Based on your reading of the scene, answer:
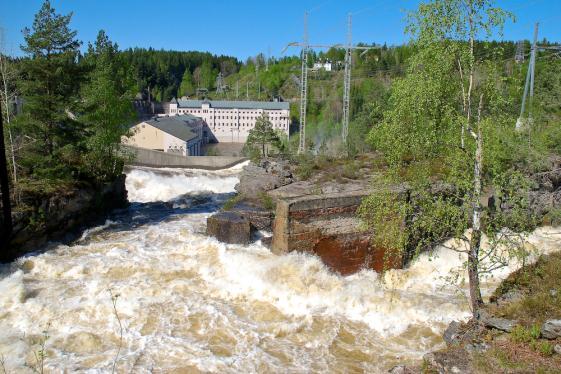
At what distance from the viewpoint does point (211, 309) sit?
1020cm

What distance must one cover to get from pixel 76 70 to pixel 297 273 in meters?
11.1

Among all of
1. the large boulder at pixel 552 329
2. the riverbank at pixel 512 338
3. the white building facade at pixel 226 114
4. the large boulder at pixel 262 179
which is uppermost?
the white building facade at pixel 226 114

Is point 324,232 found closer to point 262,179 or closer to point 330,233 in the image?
point 330,233

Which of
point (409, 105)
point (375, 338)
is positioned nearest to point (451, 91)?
point (409, 105)

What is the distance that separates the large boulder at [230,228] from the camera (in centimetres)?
1340

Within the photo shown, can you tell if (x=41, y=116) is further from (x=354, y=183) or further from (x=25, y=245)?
(x=354, y=183)

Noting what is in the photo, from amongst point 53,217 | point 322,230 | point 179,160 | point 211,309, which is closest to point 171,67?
point 179,160

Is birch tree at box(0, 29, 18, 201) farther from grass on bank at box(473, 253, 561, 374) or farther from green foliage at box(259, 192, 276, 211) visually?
grass on bank at box(473, 253, 561, 374)

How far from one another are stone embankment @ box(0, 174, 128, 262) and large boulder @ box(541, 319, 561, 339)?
12.6 meters

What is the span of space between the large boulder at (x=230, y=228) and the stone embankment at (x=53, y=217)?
501 centimetres

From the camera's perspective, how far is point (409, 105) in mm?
8406

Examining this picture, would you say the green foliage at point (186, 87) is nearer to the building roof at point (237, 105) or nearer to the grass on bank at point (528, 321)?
the building roof at point (237, 105)

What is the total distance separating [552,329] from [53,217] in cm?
1365

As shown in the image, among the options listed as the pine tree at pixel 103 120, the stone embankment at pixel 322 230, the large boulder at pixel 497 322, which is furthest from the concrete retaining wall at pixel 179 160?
the large boulder at pixel 497 322
